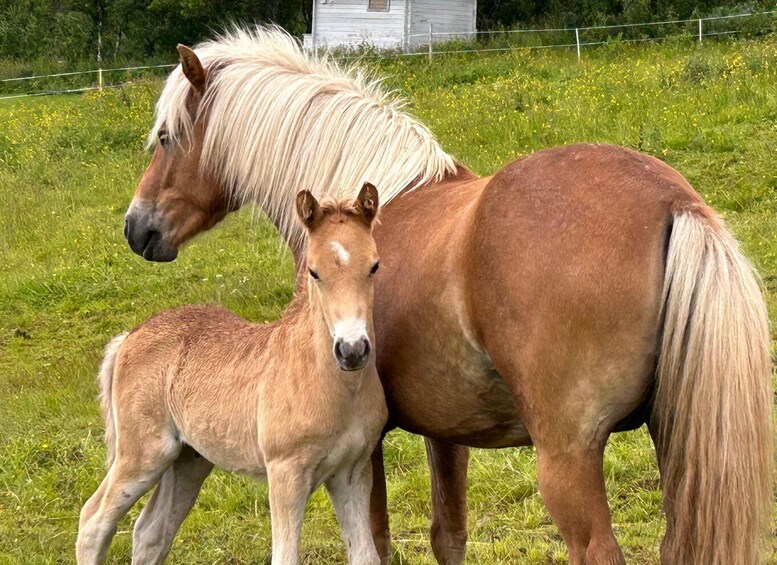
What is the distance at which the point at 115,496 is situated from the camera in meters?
4.08

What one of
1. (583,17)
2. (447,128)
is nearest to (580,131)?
(447,128)

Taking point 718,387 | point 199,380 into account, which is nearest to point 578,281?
point 718,387

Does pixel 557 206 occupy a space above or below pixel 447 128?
above

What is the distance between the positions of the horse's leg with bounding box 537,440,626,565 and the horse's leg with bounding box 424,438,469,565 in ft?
3.76

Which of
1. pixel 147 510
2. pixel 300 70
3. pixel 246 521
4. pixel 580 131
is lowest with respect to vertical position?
pixel 246 521

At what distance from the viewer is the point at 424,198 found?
12.4 feet

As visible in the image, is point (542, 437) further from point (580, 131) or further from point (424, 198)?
point (580, 131)

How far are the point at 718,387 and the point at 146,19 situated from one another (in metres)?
35.2

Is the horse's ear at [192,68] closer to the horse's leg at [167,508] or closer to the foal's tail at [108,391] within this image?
the foal's tail at [108,391]

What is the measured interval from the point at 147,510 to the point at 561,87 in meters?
11.3

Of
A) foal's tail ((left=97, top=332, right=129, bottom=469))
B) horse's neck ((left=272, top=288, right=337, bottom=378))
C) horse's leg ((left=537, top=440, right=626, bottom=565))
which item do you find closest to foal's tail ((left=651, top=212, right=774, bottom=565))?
horse's leg ((left=537, top=440, right=626, bottom=565))

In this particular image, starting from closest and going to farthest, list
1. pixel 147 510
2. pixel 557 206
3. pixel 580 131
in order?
1. pixel 557 206
2. pixel 147 510
3. pixel 580 131

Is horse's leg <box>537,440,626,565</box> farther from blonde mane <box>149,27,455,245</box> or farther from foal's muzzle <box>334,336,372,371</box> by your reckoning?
blonde mane <box>149,27,455,245</box>

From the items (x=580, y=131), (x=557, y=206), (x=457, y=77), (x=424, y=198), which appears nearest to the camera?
(x=557, y=206)
